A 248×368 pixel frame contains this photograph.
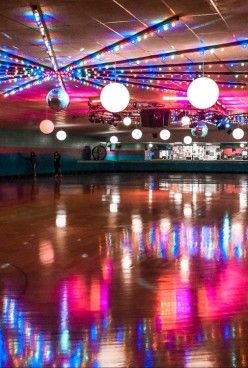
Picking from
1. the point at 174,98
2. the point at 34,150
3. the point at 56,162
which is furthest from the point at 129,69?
the point at 34,150

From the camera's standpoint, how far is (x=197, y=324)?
4215 mm

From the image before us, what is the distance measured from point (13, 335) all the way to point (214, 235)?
5.27 meters

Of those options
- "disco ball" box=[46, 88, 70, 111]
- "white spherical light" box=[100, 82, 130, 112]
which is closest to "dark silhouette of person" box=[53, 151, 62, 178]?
"disco ball" box=[46, 88, 70, 111]

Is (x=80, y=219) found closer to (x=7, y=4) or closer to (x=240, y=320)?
(x=7, y=4)

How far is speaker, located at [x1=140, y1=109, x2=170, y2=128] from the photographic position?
1947 centimetres

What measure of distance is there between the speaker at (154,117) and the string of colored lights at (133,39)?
8.64 metres

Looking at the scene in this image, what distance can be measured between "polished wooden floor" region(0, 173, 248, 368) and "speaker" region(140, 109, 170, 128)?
9.62 metres

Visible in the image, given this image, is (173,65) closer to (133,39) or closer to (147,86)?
(133,39)

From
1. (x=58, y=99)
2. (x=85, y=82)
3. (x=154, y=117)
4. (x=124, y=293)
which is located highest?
(x=85, y=82)

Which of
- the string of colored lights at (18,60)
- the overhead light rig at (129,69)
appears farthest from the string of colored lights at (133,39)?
the string of colored lights at (18,60)

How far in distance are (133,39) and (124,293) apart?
15.7ft

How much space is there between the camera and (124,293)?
5133 mm

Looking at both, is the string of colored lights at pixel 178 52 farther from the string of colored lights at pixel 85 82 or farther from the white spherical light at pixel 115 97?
the string of colored lights at pixel 85 82

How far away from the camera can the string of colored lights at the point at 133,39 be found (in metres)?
7.38
